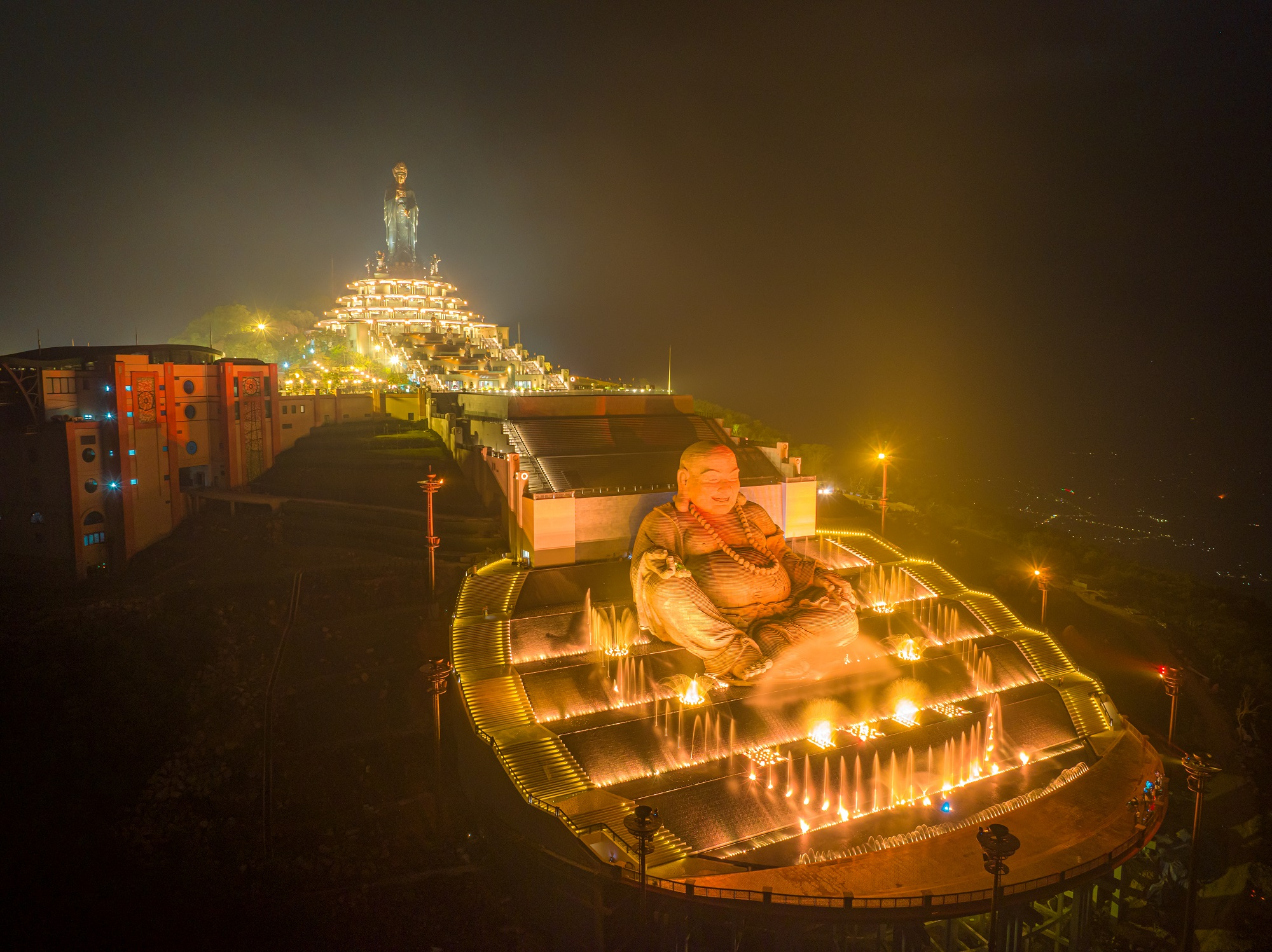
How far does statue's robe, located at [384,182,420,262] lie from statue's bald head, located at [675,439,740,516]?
5064cm

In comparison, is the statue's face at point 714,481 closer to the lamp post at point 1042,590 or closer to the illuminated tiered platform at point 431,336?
the lamp post at point 1042,590

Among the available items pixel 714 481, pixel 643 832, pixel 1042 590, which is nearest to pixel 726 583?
pixel 714 481

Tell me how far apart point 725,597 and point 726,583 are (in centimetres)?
29

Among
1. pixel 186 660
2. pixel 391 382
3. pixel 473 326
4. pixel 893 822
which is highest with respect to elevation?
pixel 473 326

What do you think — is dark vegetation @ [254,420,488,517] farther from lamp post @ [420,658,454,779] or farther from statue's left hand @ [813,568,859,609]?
statue's left hand @ [813,568,859,609]

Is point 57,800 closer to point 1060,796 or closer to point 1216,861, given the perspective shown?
point 1060,796

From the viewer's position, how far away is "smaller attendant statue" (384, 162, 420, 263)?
58.3 meters

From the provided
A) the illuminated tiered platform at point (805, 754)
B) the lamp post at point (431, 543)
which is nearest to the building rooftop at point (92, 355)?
the lamp post at point (431, 543)

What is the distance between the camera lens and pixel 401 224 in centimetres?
5847

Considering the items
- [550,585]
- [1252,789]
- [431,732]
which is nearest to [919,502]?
[1252,789]

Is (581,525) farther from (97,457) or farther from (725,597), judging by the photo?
(97,457)

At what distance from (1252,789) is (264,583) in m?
22.6

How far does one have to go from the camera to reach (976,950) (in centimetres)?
1195

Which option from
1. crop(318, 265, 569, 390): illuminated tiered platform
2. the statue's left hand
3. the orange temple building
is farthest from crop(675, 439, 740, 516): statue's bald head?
crop(318, 265, 569, 390): illuminated tiered platform
